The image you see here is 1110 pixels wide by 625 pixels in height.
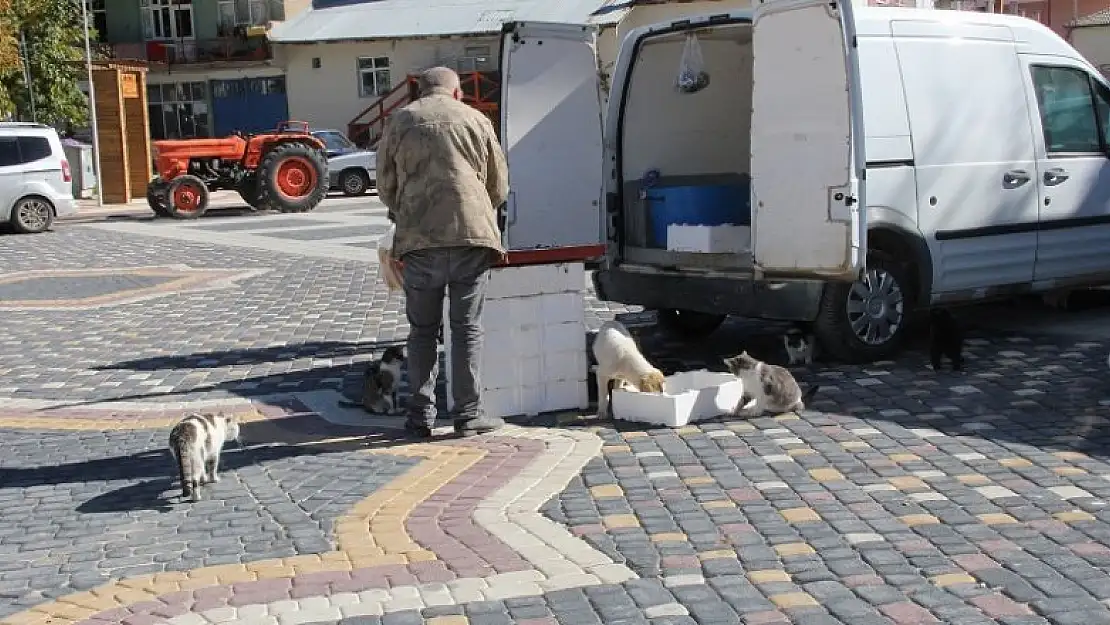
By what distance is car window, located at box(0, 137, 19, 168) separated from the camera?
23281 millimetres

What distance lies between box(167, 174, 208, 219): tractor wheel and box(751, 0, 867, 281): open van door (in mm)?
19347

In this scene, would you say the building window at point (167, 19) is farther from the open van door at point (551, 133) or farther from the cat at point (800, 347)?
the cat at point (800, 347)

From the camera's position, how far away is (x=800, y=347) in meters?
8.77

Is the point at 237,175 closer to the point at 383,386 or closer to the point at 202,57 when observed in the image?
the point at 383,386

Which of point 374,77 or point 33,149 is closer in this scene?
point 33,149

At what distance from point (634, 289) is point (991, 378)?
95.1 inches

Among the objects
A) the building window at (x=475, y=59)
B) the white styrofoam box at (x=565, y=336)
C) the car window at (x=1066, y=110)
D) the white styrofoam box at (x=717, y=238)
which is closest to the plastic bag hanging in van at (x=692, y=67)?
the white styrofoam box at (x=717, y=238)

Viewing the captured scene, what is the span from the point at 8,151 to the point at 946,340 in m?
19.0

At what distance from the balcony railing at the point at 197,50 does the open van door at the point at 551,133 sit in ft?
126

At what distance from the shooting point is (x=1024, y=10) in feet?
181

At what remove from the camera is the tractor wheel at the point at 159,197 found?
2594cm

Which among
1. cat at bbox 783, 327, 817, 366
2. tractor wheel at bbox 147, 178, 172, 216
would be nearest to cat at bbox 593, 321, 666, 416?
cat at bbox 783, 327, 817, 366

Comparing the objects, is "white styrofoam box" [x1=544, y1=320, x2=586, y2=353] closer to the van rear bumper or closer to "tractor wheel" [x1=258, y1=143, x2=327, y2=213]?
the van rear bumper

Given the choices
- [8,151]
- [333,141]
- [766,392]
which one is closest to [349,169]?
[333,141]
